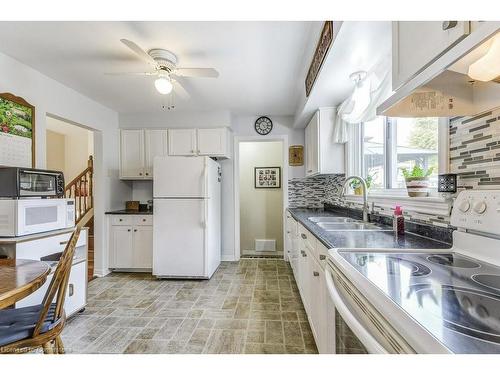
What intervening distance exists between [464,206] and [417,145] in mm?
957

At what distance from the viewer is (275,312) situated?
94.0 inches

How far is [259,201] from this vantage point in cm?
487

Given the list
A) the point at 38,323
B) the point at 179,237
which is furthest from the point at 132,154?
the point at 38,323

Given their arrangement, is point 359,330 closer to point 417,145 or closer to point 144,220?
point 417,145

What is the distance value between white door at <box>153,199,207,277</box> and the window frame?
189 cm

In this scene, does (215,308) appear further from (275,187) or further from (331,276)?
(275,187)

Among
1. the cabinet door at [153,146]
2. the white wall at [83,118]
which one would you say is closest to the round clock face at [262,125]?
the cabinet door at [153,146]

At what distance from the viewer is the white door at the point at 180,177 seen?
322cm

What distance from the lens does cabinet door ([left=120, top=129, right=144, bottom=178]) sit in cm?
382

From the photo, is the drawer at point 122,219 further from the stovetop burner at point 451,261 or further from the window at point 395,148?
the stovetop burner at point 451,261

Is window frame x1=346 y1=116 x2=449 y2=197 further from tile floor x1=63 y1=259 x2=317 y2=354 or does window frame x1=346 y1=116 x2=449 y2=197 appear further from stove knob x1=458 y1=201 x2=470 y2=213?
tile floor x1=63 y1=259 x2=317 y2=354

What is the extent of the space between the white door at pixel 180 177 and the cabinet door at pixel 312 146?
1.40m

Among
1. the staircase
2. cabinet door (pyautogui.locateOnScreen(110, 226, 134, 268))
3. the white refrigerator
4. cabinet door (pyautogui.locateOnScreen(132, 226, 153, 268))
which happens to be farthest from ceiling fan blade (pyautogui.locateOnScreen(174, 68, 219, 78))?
the staircase
